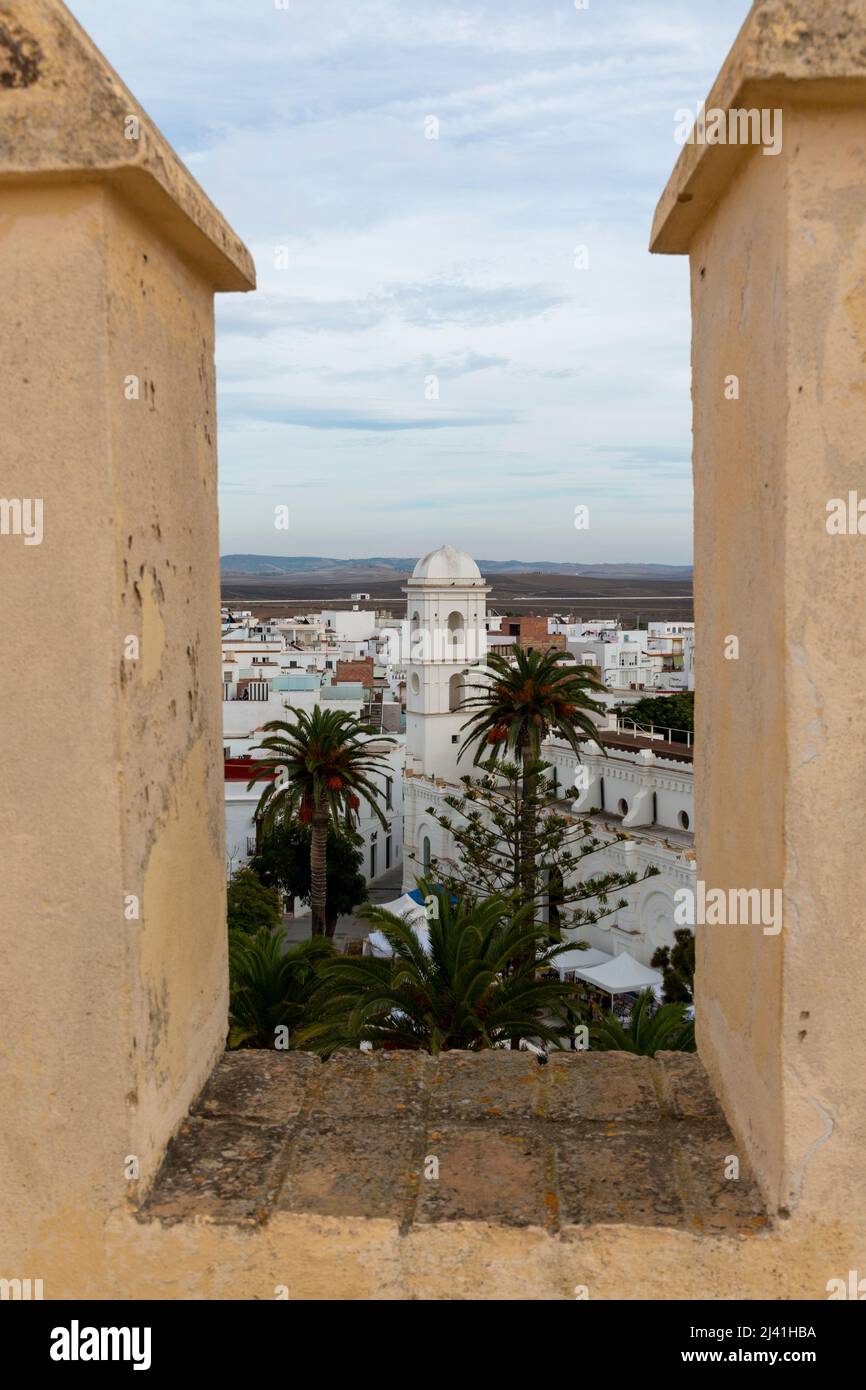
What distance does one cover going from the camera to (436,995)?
375 inches

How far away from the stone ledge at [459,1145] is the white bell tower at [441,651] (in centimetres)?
3697

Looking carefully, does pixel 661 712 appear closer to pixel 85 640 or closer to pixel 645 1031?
pixel 645 1031

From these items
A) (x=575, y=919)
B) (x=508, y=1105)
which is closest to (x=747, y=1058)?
(x=508, y=1105)

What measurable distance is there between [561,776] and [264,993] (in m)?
31.8

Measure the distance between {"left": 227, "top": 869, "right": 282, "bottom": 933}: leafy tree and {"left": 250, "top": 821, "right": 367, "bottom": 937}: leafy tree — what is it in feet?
15.9

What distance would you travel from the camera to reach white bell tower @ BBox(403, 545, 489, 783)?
133ft

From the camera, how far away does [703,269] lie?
221 centimetres

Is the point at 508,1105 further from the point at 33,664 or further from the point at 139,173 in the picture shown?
the point at 139,173

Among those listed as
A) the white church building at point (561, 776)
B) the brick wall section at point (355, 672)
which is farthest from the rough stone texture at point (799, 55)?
the brick wall section at point (355, 672)

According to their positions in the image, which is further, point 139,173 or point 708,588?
point 708,588

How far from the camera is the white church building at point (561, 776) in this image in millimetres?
29953

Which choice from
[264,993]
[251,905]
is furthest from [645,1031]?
[251,905]

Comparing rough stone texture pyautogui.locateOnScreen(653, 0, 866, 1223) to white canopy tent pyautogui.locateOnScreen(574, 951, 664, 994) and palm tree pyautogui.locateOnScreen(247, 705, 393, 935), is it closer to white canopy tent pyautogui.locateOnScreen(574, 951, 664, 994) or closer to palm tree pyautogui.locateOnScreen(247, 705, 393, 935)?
palm tree pyautogui.locateOnScreen(247, 705, 393, 935)
